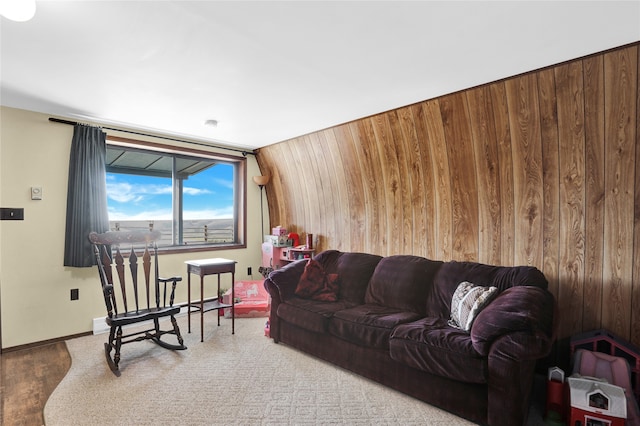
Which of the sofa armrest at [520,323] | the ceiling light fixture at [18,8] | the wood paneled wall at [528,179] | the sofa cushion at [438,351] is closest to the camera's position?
the ceiling light fixture at [18,8]

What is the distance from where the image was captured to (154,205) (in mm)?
4703

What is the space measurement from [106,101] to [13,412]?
2615 mm

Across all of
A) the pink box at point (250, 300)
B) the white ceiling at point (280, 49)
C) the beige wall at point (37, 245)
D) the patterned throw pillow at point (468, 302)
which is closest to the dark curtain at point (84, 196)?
the beige wall at point (37, 245)

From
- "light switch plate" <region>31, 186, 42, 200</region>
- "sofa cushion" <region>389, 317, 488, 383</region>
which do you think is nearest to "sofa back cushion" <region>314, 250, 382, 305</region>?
"sofa cushion" <region>389, 317, 488, 383</region>

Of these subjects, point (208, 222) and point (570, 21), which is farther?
point (208, 222)

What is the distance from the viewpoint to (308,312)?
3199mm

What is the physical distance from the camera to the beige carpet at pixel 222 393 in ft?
7.25

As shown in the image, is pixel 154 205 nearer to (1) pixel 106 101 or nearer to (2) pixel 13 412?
(1) pixel 106 101

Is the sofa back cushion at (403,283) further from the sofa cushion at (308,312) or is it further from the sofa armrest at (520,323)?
the sofa armrest at (520,323)

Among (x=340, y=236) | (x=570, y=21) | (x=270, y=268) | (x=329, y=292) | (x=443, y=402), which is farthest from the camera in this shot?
(x=270, y=268)

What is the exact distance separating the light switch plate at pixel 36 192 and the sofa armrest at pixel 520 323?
425cm

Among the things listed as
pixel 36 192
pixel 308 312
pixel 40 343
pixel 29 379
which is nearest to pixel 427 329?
pixel 308 312

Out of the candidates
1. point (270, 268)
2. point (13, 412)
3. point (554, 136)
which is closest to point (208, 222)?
point (270, 268)

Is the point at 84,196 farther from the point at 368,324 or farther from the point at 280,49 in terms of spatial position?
the point at 368,324
